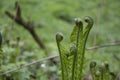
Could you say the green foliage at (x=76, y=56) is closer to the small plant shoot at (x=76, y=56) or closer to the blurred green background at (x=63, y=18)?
the small plant shoot at (x=76, y=56)

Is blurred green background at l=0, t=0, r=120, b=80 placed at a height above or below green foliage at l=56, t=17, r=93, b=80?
below

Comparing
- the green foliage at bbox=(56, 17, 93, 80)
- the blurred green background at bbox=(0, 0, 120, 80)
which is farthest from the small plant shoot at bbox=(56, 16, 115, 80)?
the blurred green background at bbox=(0, 0, 120, 80)

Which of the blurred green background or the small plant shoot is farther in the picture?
the blurred green background

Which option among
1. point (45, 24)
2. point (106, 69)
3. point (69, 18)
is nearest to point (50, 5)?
point (69, 18)

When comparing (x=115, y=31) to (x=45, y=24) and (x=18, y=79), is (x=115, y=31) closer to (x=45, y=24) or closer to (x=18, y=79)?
(x=45, y=24)

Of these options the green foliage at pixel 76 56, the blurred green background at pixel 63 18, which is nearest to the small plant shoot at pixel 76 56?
the green foliage at pixel 76 56

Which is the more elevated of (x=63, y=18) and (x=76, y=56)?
(x=76, y=56)

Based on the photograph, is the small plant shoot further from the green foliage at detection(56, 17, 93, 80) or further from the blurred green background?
the blurred green background

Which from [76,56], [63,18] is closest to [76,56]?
[76,56]

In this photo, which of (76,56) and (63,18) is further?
(63,18)

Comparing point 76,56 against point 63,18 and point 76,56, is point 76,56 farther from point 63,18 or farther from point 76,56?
point 63,18

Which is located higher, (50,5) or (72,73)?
(72,73)
